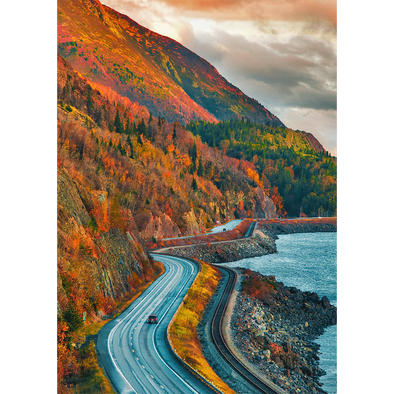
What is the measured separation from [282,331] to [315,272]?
25734mm

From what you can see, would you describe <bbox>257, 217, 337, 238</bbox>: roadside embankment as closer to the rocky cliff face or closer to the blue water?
the blue water

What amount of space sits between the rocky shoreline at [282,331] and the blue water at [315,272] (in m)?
0.83

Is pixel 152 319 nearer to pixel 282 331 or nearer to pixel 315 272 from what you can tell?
pixel 282 331

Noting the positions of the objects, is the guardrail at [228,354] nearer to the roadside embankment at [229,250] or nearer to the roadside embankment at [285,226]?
the roadside embankment at [229,250]

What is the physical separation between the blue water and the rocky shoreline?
832mm

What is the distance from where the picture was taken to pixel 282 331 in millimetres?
36375

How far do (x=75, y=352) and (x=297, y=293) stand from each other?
3498 centimetres

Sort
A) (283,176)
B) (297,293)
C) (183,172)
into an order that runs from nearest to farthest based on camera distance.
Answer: (297,293) → (183,172) → (283,176)

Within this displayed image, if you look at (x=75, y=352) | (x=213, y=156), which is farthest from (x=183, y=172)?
(x=75, y=352)

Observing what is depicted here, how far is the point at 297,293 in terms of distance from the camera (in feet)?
153

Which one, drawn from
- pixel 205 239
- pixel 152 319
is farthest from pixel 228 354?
pixel 205 239
